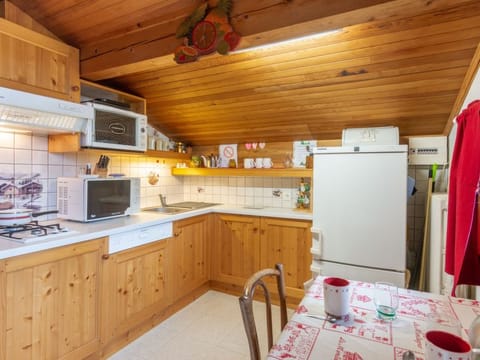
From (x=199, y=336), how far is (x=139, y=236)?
0.90 meters

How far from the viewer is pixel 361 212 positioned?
7.22 feet

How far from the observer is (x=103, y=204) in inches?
88.4

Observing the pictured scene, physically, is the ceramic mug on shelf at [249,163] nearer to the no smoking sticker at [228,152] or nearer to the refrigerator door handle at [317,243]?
the no smoking sticker at [228,152]

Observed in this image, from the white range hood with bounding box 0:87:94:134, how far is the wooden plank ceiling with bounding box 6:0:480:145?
1.24 ft

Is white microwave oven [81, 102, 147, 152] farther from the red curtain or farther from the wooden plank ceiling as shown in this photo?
the red curtain

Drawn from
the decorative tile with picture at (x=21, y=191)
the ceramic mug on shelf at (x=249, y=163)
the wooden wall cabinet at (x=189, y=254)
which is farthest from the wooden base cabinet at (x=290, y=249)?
the decorative tile with picture at (x=21, y=191)

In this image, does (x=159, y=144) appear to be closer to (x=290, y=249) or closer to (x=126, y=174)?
(x=126, y=174)

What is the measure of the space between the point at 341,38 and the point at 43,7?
203cm

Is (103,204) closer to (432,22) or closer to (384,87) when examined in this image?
(384,87)

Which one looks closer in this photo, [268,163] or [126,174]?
[126,174]

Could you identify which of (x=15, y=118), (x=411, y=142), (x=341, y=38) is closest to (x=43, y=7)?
(x=15, y=118)

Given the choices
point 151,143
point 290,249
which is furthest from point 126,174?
point 290,249

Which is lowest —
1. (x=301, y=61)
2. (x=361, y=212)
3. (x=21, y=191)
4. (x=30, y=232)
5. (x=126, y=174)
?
(x=30, y=232)

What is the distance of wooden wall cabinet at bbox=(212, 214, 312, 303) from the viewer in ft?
8.81
